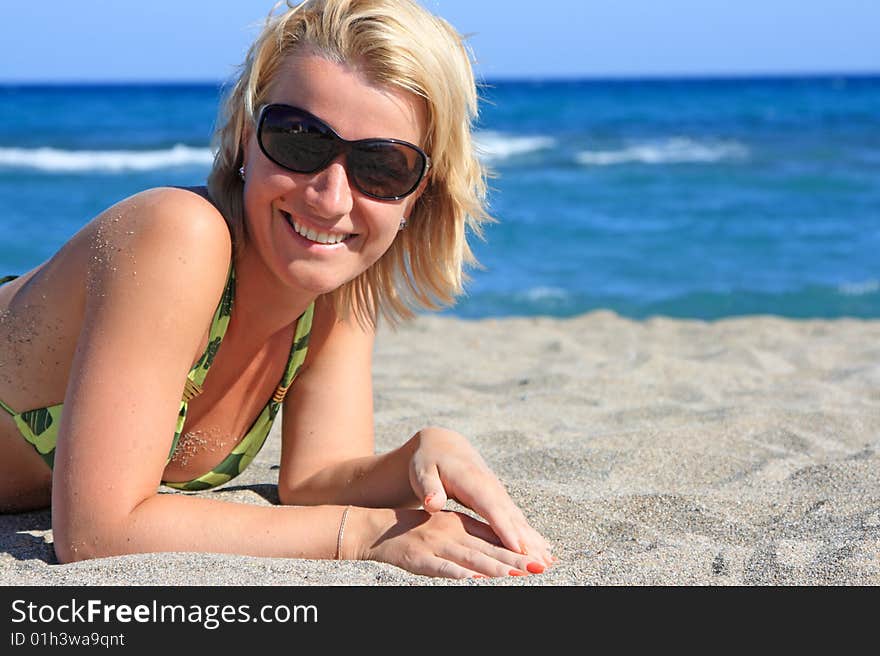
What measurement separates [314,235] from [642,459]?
1.50 m

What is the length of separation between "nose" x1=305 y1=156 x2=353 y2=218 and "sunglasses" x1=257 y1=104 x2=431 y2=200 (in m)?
0.01

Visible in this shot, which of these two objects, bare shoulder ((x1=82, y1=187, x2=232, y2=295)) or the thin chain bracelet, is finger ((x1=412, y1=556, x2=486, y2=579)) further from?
bare shoulder ((x1=82, y1=187, x2=232, y2=295))

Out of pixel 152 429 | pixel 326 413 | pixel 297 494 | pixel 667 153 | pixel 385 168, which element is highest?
pixel 667 153

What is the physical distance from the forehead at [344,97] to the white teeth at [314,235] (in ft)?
0.73

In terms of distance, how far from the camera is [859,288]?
26.3ft

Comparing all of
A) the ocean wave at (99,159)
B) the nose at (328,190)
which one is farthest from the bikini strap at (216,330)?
the ocean wave at (99,159)

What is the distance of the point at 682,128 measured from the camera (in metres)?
27.7

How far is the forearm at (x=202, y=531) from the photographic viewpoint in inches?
86.0

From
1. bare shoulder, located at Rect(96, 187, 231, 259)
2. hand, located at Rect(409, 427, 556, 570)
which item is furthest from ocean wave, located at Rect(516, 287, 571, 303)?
bare shoulder, located at Rect(96, 187, 231, 259)

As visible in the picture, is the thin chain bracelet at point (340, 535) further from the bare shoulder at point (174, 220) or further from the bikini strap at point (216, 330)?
the bare shoulder at point (174, 220)

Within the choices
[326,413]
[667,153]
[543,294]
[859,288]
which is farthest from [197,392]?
[667,153]

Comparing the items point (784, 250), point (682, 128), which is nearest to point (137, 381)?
point (784, 250)

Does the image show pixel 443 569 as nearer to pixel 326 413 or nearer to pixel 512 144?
pixel 326 413
